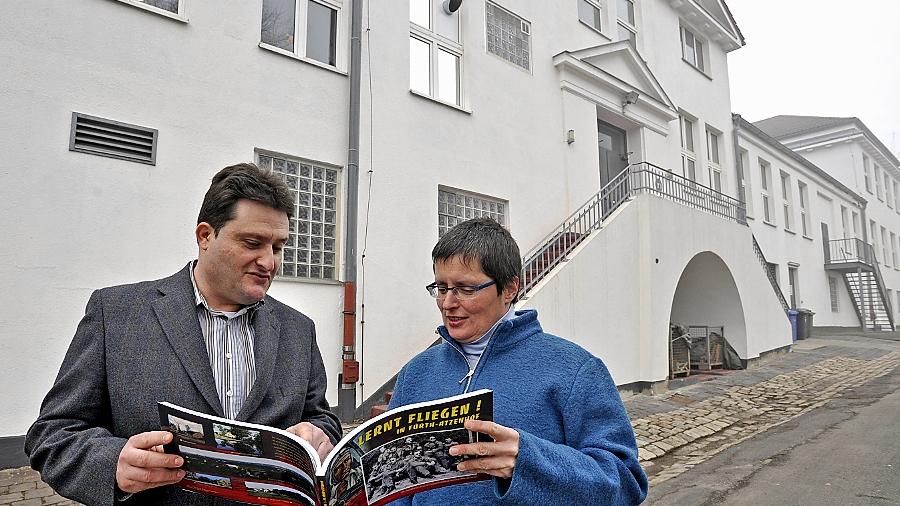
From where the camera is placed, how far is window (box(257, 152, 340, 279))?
23.5 ft

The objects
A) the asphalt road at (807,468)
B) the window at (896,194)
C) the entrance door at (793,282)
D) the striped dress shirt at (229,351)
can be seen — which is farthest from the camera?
the window at (896,194)

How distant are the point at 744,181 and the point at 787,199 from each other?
4440 millimetres

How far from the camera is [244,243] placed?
1907 millimetres

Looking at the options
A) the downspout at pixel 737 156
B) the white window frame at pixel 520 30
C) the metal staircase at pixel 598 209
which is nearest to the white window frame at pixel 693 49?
the downspout at pixel 737 156

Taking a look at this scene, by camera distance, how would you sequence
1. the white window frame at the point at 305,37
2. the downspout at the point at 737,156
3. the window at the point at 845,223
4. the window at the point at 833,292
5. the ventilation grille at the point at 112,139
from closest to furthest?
the ventilation grille at the point at 112,139
the white window frame at the point at 305,37
the downspout at the point at 737,156
the window at the point at 833,292
the window at the point at 845,223

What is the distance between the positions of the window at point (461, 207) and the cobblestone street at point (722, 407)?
13.1ft

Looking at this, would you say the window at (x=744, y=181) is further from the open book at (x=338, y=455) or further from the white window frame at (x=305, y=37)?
the open book at (x=338, y=455)

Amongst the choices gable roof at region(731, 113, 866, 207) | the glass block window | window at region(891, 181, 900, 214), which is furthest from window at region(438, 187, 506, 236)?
window at region(891, 181, 900, 214)

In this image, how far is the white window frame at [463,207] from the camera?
903 cm

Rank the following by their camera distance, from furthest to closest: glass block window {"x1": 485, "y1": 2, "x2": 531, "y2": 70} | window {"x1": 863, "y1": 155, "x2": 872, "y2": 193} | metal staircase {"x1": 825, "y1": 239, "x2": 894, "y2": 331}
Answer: window {"x1": 863, "y1": 155, "x2": 872, "y2": 193}, metal staircase {"x1": 825, "y1": 239, "x2": 894, "y2": 331}, glass block window {"x1": 485, "y1": 2, "x2": 531, "y2": 70}

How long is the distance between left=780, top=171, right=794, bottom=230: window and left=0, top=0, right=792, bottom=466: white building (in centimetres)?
943

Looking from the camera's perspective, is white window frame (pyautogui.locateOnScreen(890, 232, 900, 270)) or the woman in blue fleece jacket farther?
white window frame (pyautogui.locateOnScreen(890, 232, 900, 270))

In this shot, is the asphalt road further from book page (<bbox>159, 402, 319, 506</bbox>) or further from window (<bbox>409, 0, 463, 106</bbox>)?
window (<bbox>409, 0, 463, 106</bbox>)

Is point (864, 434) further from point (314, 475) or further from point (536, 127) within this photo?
point (314, 475)
